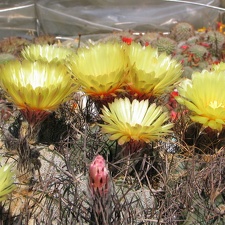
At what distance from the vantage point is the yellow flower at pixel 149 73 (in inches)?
42.8

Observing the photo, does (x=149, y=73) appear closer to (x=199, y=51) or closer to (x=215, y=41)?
(x=199, y=51)

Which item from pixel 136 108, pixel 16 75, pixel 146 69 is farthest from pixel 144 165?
pixel 16 75

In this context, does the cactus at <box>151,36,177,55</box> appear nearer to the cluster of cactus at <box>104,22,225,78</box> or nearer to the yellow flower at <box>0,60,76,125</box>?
the cluster of cactus at <box>104,22,225,78</box>

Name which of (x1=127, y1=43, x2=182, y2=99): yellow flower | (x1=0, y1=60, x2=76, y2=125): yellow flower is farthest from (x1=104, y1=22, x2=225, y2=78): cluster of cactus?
(x1=0, y1=60, x2=76, y2=125): yellow flower

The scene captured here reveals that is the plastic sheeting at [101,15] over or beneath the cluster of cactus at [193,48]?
beneath

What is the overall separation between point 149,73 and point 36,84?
256mm

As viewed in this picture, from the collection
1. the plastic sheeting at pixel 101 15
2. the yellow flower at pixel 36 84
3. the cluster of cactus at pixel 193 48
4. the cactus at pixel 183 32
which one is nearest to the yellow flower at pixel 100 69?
the yellow flower at pixel 36 84

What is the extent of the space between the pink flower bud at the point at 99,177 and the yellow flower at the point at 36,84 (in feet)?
0.75

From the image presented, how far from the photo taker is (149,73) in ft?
3.55

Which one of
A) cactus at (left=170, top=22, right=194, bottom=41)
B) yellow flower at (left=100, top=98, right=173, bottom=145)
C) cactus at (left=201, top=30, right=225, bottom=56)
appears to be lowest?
cactus at (left=170, top=22, right=194, bottom=41)

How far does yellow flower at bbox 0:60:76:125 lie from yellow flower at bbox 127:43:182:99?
139mm

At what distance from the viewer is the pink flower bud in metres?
0.85

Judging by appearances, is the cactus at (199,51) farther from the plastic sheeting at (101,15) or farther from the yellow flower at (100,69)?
the yellow flower at (100,69)

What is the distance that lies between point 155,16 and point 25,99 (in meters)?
5.06
